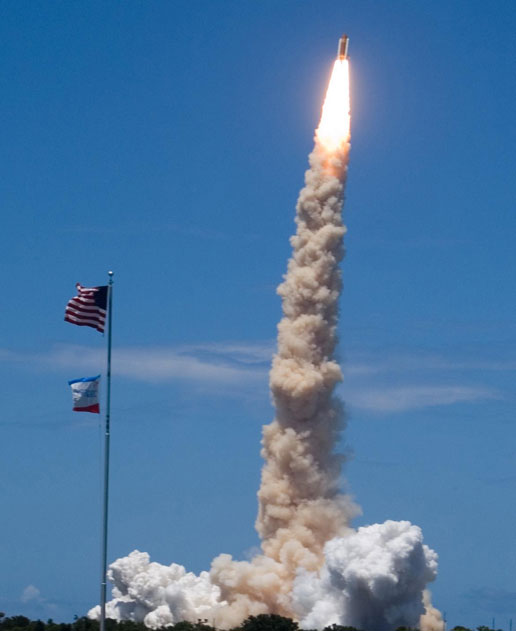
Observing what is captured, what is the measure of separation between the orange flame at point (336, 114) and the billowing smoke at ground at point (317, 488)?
0.23 feet

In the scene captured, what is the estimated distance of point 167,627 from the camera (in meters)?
131

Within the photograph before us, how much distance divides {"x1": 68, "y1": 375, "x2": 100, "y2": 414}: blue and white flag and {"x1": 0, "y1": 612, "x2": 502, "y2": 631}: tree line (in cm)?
2855

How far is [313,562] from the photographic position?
395ft

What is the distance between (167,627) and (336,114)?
41376mm

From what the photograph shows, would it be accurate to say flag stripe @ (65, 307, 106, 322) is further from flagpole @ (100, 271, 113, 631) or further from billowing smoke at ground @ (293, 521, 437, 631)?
billowing smoke at ground @ (293, 521, 437, 631)

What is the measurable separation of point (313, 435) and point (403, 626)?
48.0 ft

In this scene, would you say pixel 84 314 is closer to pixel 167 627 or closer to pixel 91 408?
pixel 91 408

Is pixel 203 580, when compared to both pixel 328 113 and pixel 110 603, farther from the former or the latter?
pixel 328 113

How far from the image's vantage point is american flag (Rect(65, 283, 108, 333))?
320 feet

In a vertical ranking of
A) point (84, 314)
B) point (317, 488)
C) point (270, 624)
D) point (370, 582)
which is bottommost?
point (270, 624)

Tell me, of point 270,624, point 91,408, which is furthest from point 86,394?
point 270,624

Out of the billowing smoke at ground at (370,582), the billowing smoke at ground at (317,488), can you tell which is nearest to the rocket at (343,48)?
the billowing smoke at ground at (317,488)

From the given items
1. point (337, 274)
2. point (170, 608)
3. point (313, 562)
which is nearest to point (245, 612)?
point (313, 562)

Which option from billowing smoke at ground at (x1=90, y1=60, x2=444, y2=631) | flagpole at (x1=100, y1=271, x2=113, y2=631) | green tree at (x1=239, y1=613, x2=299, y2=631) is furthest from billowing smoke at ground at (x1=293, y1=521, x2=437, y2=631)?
flagpole at (x1=100, y1=271, x2=113, y2=631)
